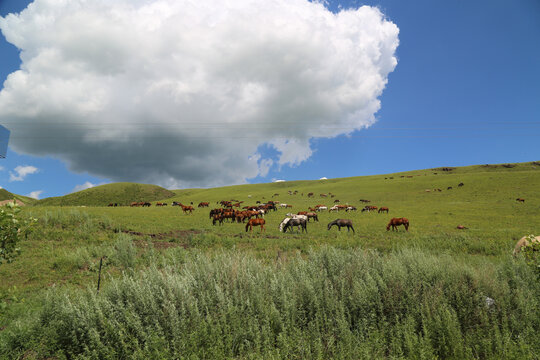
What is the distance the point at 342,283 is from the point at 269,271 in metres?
1.92

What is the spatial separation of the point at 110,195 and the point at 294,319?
367 ft

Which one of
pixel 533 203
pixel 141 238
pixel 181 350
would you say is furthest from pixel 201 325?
pixel 533 203

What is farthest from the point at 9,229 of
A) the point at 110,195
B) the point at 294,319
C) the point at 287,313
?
the point at 110,195

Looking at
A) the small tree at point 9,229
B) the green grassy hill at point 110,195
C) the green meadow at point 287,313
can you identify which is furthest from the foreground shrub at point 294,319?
the green grassy hill at point 110,195

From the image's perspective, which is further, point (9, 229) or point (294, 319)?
point (294, 319)

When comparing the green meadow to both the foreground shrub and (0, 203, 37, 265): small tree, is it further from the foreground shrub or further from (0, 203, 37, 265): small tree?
(0, 203, 37, 265): small tree

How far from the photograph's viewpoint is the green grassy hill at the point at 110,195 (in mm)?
90688

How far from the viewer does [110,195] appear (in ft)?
317

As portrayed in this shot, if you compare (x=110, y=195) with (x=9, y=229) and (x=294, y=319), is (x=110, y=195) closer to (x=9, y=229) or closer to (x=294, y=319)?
(x=9, y=229)

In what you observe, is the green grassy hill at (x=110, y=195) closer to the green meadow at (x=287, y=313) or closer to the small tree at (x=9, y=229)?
the green meadow at (x=287, y=313)

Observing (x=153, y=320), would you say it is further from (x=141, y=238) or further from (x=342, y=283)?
(x=141, y=238)

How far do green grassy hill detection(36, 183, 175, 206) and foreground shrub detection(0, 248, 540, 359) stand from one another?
9886cm

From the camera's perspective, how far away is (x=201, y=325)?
4.52 metres

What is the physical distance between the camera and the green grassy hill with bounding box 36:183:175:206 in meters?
90.7
